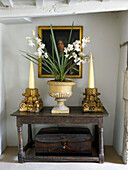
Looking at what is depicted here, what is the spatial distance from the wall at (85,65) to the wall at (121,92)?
0.12m

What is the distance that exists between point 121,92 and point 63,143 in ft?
3.79

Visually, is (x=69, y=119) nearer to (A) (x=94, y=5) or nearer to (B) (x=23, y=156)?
(B) (x=23, y=156)

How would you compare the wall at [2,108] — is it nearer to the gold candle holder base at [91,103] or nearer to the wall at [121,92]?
the gold candle holder base at [91,103]

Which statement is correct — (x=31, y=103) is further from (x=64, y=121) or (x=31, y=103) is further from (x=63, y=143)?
(x=63, y=143)

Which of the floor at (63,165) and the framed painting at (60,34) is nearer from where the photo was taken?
the floor at (63,165)

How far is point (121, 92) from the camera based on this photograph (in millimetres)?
2914

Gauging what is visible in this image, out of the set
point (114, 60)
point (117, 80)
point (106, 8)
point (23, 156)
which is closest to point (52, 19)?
point (106, 8)

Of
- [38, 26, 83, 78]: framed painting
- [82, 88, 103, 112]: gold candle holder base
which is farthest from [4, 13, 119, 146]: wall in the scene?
[82, 88, 103, 112]: gold candle holder base

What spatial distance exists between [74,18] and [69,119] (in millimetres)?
1636

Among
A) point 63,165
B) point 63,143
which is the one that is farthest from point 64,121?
point 63,165

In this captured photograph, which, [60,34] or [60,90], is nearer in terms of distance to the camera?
[60,90]

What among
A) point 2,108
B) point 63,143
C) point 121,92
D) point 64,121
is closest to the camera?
point 64,121

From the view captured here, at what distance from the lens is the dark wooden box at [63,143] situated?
2693 mm

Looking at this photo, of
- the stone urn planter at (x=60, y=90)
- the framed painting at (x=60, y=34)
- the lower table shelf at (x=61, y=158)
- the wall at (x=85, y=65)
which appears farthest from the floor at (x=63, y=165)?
the framed painting at (x=60, y=34)
